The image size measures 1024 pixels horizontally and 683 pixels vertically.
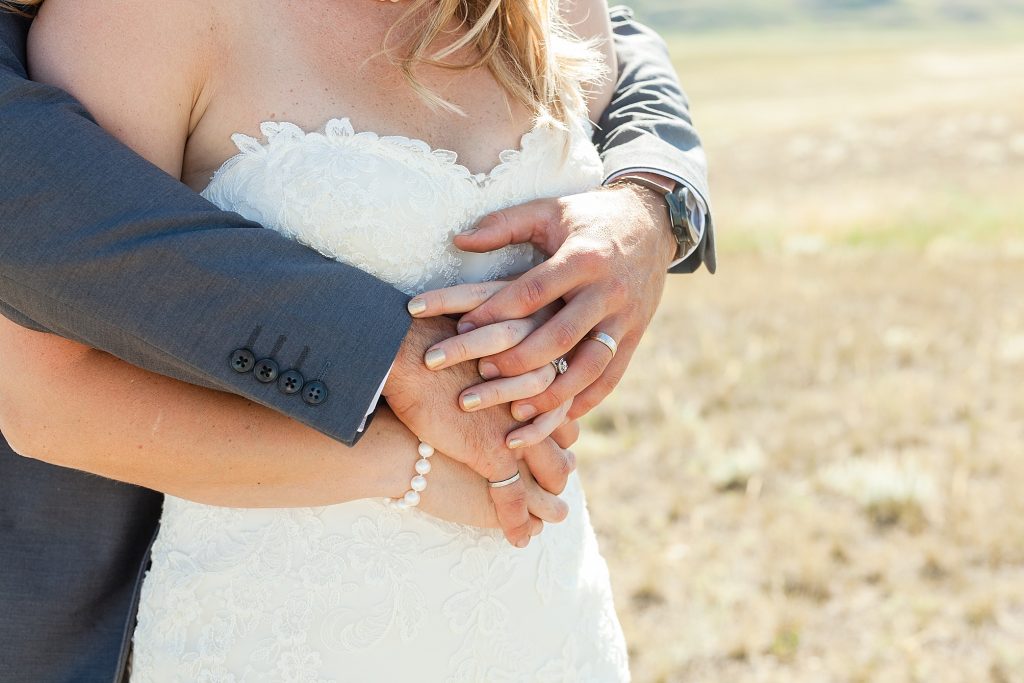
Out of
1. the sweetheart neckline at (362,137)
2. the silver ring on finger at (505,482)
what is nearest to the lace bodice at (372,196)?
the sweetheart neckline at (362,137)

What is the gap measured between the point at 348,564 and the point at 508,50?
45.5 inches

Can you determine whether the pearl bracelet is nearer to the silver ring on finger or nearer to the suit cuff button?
the silver ring on finger

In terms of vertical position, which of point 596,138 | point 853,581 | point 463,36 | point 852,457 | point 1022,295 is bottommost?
point 1022,295

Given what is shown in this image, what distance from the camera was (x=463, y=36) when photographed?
83.7 inches

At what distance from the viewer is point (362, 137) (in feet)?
6.36

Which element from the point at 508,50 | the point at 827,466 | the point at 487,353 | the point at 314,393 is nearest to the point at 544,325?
the point at 487,353

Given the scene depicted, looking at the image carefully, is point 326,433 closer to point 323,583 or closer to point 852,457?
point 323,583

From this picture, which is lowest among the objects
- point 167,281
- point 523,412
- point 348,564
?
point 348,564

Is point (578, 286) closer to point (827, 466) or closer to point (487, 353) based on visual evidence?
point (487, 353)

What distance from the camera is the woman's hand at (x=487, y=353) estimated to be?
1755 millimetres

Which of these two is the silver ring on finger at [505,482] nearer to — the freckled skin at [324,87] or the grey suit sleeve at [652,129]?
the freckled skin at [324,87]

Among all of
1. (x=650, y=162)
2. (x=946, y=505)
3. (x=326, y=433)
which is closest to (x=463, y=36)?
(x=650, y=162)

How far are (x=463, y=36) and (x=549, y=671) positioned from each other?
133 cm

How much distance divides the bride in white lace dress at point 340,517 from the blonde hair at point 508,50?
0.10ft
